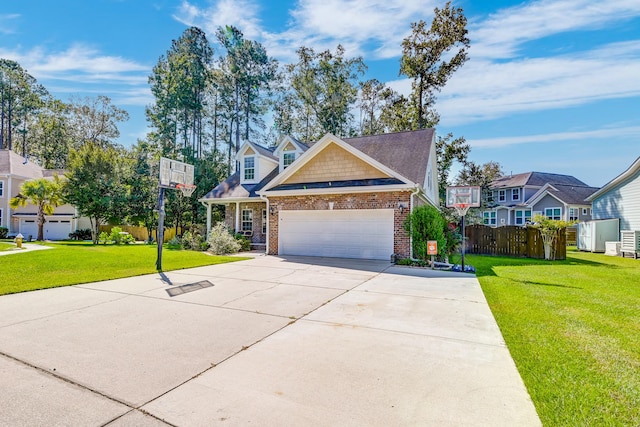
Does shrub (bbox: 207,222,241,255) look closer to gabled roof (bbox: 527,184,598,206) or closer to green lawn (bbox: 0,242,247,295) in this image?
green lawn (bbox: 0,242,247,295)

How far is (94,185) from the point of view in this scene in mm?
23078

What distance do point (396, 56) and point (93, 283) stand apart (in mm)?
25150

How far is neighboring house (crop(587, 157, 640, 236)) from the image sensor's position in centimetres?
1705

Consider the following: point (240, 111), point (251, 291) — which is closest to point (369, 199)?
point (251, 291)

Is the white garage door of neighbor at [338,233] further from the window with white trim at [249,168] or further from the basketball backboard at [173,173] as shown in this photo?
the window with white trim at [249,168]

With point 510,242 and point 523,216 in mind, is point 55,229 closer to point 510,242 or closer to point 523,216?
point 510,242

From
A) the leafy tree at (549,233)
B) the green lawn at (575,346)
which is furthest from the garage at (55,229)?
the leafy tree at (549,233)

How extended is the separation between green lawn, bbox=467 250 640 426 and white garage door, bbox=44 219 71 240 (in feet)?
109

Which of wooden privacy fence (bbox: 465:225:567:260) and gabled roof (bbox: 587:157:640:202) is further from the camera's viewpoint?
gabled roof (bbox: 587:157:640:202)

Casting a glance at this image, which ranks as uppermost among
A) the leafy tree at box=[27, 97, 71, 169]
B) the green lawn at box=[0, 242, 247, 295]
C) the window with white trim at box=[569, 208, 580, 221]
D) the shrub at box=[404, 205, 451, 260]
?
the leafy tree at box=[27, 97, 71, 169]

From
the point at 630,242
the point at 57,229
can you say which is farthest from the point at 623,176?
the point at 57,229

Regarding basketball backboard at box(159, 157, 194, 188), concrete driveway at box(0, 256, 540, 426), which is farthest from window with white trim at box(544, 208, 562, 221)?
basketball backboard at box(159, 157, 194, 188)

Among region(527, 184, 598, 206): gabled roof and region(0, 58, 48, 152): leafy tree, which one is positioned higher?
region(0, 58, 48, 152): leafy tree

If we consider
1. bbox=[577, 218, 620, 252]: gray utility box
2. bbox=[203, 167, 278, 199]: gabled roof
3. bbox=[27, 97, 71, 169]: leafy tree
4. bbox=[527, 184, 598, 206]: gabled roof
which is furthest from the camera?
bbox=[27, 97, 71, 169]: leafy tree
